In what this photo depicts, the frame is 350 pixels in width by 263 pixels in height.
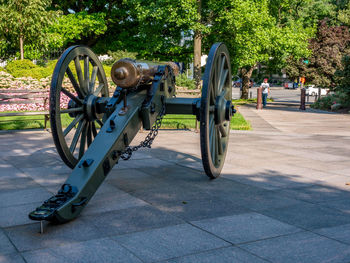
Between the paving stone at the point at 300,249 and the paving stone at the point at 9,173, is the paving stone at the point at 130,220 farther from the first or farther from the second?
the paving stone at the point at 9,173

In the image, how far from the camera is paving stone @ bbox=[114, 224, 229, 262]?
3.48 m

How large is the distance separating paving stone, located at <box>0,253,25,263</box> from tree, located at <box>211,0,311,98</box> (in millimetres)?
22062

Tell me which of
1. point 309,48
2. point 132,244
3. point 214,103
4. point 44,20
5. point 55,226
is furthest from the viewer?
point 309,48

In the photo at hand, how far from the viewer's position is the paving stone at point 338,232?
3.86 meters

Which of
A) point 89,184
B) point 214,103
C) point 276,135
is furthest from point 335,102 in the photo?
point 89,184

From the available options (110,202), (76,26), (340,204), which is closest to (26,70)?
(76,26)

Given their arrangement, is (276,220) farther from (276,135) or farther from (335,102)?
(335,102)

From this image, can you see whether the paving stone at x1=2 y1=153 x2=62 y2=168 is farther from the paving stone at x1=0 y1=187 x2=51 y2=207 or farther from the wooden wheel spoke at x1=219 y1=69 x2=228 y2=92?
the wooden wheel spoke at x1=219 y1=69 x2=228 y2=92

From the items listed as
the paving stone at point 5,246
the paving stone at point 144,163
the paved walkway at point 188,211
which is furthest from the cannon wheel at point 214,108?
the paving stone at point 5,246

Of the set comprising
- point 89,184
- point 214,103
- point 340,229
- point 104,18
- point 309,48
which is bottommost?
point 340,229

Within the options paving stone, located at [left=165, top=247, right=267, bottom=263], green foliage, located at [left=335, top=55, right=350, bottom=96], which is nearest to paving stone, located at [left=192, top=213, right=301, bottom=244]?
paving stone, located at [left=165, top=247, right=267, bottom=263]

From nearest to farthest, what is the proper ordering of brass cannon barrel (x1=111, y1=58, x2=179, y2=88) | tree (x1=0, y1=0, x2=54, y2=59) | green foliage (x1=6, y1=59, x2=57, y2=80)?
brass cannon barrel (x1=111, y1=58, x2=179, y2=88) → green foliage (x1=6, y1=59, x2=57, y2=80) → tree (x1=0, y1=0, x2=54, y2=59)

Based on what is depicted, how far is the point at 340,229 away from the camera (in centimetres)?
410

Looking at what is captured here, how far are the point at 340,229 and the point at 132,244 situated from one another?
1856 millimetres
